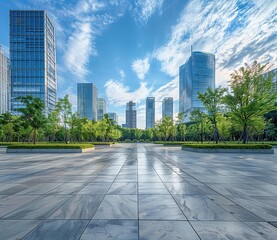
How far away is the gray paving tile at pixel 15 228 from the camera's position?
2.65 metres

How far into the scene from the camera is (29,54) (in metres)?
66.2

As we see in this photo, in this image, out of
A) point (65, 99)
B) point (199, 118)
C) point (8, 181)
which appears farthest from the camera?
point (199, 118)

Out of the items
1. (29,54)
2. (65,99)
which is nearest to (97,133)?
(65,99)

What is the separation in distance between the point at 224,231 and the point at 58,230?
129 inches

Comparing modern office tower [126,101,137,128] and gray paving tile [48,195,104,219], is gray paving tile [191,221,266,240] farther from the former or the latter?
modern office tower [126,101,137,128]

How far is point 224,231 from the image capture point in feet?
9.09

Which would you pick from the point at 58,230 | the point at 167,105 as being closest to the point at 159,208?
the point at 58,230

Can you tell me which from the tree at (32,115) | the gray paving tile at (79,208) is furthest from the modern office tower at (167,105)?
the gray paving tile at (79,208)

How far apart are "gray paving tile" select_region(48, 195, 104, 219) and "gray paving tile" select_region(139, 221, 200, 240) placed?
4.42 ft

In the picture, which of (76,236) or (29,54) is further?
(29,54)

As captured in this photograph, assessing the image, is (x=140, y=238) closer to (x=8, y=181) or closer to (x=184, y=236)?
(x=184, y=236)

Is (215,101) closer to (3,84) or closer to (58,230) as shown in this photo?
(58,230)

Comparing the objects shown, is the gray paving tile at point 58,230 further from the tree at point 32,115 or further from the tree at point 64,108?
the tree at point 64,108

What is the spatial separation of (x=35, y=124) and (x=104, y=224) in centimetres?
2155
